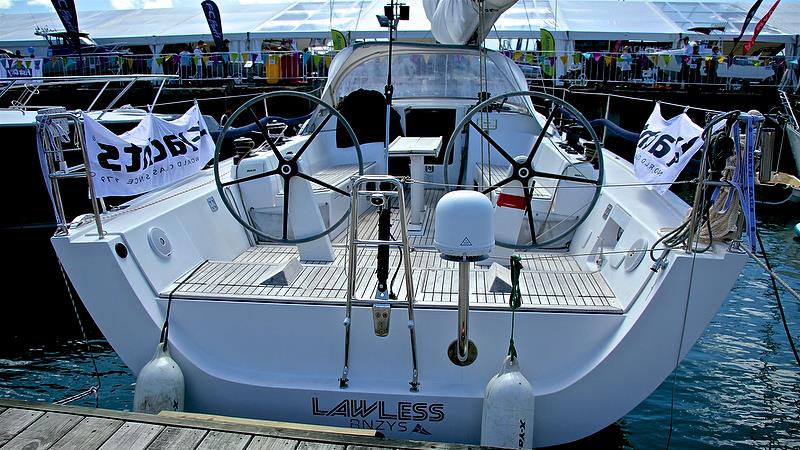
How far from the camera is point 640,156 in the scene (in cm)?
453

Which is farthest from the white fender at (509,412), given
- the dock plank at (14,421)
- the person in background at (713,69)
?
the person in background at (713,69)

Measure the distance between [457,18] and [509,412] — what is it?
4.48 metres

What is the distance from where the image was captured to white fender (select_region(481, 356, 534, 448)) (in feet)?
9.67

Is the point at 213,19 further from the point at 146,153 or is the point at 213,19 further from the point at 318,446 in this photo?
the point at 318,446

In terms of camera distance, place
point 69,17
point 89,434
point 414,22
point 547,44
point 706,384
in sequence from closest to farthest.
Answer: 1. point 89,434
2. point 706,384
3. point 69,17
4. point 547,44
5. point 414,22

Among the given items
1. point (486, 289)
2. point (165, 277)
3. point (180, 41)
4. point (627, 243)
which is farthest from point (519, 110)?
point (180, 41)

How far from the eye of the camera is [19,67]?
19.1 meters

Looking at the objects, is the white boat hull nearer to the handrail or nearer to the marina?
the marina

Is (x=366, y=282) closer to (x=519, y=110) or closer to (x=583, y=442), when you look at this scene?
(x=583, y=442)

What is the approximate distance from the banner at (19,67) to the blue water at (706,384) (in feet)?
50.9

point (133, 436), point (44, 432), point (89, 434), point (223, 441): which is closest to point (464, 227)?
point (223, 441)

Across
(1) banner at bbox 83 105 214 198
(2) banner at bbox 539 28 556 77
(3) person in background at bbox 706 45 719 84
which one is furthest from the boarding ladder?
(3) person in background at bbox 706 45 719 84

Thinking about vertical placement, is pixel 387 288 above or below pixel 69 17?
below

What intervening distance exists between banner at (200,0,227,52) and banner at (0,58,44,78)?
18.8ft
